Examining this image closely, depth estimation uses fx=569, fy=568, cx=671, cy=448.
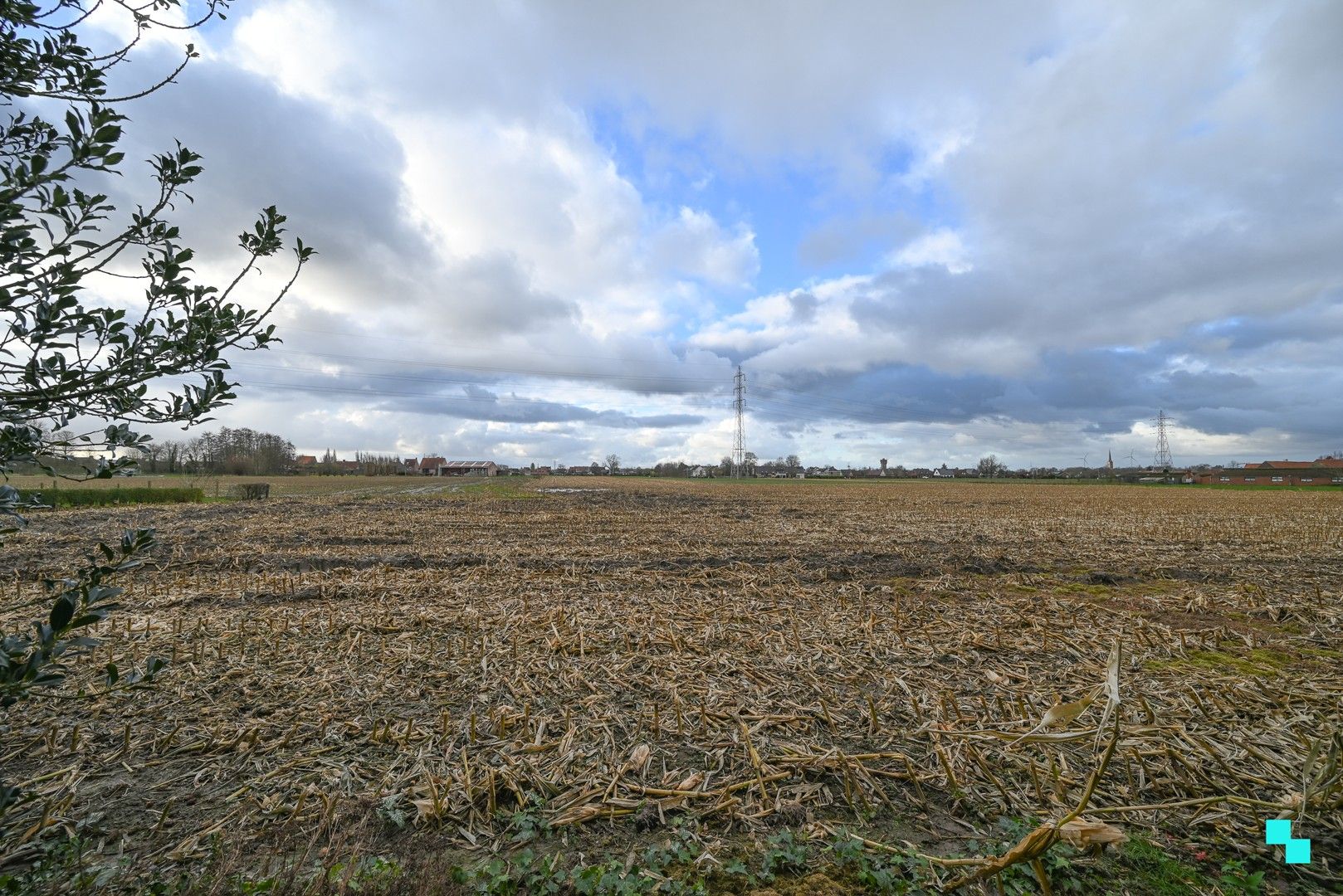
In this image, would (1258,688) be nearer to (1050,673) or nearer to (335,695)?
(1050,673)

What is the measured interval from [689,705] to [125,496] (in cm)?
3737

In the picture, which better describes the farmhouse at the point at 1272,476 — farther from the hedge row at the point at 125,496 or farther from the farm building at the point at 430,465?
the farm building at the point at 430,465

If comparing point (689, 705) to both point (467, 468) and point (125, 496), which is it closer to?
point (125, 496)

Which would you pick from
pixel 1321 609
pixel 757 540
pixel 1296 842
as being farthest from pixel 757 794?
pixel 757 540

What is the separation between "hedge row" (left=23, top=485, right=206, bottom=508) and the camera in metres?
28.1

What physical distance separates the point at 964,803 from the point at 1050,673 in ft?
10.1

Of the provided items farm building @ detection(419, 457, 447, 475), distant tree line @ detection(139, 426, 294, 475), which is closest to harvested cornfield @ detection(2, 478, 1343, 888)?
distant tree line @ detection(139, 426, 294, 475)

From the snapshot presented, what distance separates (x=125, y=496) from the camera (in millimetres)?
29531

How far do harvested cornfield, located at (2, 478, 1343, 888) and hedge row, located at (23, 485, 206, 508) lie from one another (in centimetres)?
2279

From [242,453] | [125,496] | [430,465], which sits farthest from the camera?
[430,465]

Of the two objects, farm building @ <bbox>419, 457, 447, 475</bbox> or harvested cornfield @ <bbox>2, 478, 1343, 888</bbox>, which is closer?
harvested cornfield @ <bbox>2, 478, 1343, 888</bbox>

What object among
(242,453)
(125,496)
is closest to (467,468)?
(242,453)

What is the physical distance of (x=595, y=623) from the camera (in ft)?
25.8

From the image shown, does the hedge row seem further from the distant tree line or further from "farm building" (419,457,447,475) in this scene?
"farm building" (419,457,447,475)
